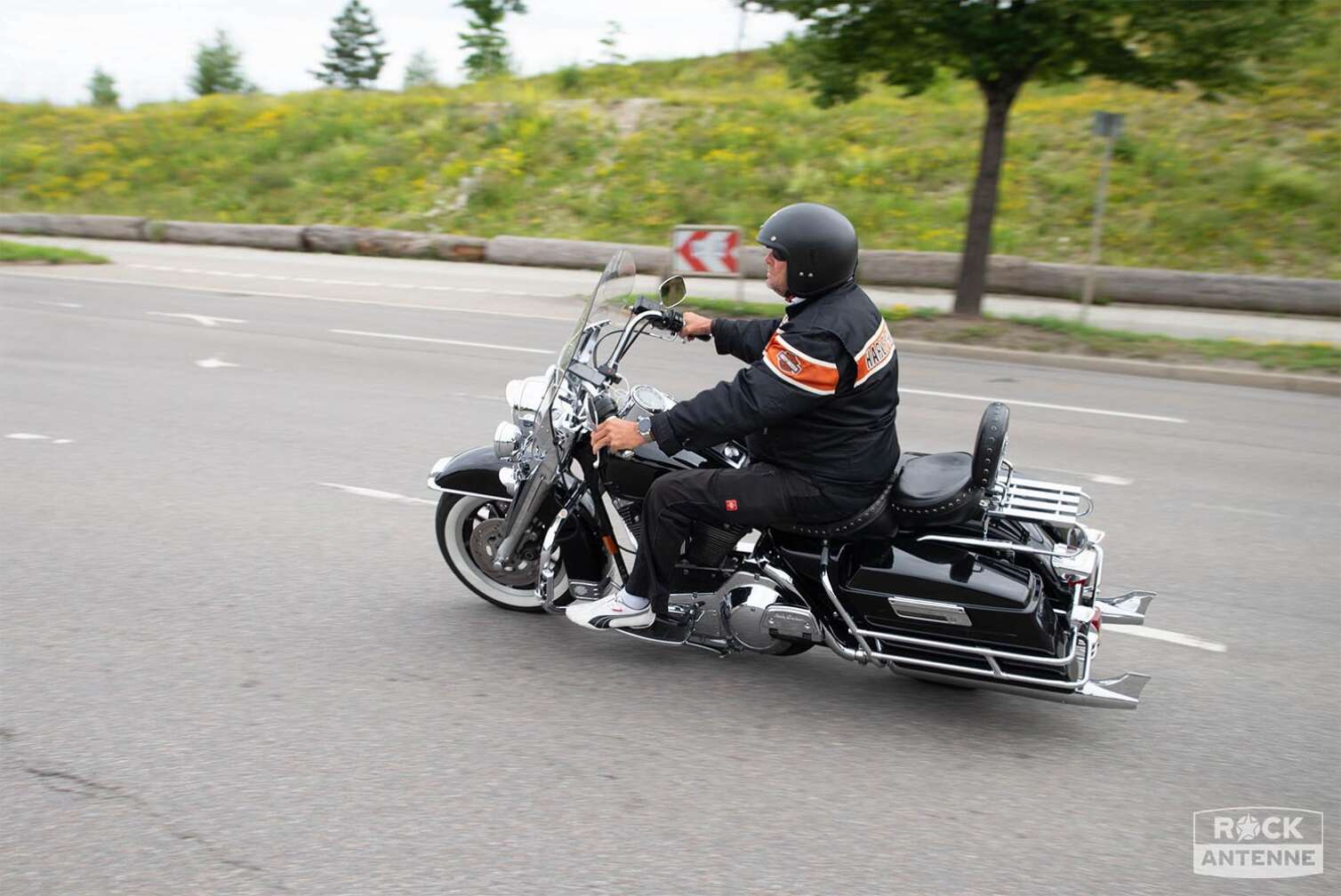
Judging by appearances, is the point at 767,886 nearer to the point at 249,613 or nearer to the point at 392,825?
the point at 392,825

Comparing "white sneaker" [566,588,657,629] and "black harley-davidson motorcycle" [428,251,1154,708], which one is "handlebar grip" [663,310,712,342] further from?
"white sneaker" [566,588,657,629]

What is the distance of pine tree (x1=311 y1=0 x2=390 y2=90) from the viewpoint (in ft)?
262

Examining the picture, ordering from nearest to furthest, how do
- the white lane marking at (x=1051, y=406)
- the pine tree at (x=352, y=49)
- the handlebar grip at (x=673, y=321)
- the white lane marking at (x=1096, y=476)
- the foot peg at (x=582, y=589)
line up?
the handlebar grip at (x=673, y=321)
the foot peg at (x=582, y=589)
the white lane marking at (x=1096, y=476)
the white lane marking at (x=1051, y=406)
the pine tree at (x=352, y=49)

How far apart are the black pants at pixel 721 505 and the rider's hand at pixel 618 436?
0.20m

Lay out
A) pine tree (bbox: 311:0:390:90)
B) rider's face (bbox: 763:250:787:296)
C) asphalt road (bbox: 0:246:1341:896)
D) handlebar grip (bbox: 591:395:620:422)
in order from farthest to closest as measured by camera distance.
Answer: pine tree (bbox: 311:0:390:90), handlebar grip (bbox: 591:395:620:422), rider's face (bbox: 763:250:787:296), asphalt road (bbox: 0:246:1341:896)

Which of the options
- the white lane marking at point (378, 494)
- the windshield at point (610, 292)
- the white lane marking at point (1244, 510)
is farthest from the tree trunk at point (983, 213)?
the windshield at point (610, 292)

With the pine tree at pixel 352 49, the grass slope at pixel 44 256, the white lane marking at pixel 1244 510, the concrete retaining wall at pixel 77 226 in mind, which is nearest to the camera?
the white lane marking at pixel 1244 510

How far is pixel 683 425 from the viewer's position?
4.15 meters

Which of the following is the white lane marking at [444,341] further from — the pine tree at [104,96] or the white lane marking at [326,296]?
the pine tree at [104,96]

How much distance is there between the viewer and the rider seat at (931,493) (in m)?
4.05

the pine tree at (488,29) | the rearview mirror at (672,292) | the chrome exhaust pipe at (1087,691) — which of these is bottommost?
the chrome exhaust pipe at (1087,691)

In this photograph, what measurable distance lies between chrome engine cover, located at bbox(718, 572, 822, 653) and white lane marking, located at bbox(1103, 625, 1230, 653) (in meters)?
1.60

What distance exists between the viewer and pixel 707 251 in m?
14.8

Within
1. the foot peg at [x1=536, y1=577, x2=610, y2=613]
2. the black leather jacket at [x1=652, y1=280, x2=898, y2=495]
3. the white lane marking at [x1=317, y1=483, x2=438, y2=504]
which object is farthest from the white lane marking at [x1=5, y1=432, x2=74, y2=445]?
the black leather jacket at [x1=652, y1=280, x2=898, y2=495]
